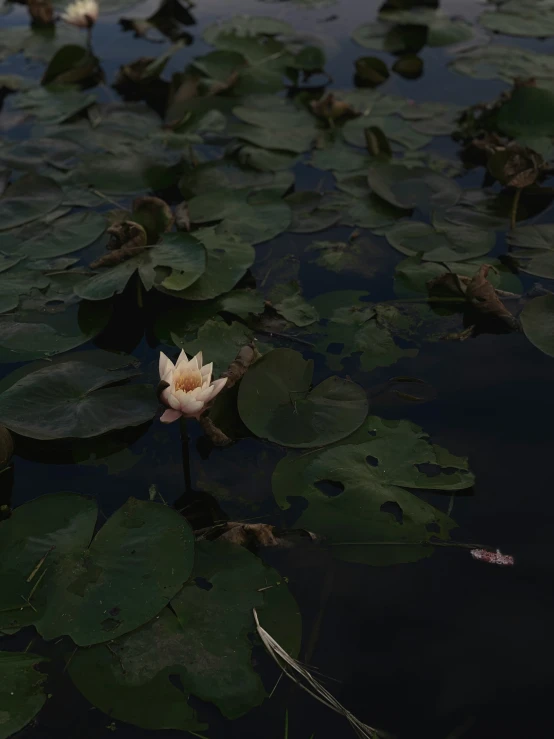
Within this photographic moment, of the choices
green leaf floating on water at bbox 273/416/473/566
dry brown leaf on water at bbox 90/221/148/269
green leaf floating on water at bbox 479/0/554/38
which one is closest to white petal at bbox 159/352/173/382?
green leaf floating on water at bbox 273/416/473/566

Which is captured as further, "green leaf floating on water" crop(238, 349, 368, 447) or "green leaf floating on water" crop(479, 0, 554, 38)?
"green leaf floating on water" crop(479, 0, 554, 38)

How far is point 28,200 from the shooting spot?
12.5ft

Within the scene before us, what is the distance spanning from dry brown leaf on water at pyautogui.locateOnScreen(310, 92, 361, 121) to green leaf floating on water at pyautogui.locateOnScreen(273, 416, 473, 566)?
2890 mm

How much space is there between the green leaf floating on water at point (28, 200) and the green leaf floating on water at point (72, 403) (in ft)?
4.61

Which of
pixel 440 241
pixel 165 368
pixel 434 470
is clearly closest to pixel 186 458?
pixel 165 368

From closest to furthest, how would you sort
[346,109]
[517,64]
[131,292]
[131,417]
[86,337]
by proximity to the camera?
[131,417], [86,337], [131,292], [346,109], [517,64]

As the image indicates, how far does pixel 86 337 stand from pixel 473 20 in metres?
5.36

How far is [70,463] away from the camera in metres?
2.48

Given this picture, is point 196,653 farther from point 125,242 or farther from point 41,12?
point 41,12

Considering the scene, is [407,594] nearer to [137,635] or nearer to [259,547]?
[259,547]

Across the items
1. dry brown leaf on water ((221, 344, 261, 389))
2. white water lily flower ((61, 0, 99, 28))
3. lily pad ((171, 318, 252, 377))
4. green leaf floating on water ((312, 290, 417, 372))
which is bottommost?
green leaf floating on water ((312, 290, 417, 372))

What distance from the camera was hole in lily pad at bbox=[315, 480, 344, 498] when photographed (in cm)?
232

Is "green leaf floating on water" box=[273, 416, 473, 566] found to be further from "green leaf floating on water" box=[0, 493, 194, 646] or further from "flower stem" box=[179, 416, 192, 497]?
"green leaf floating on water" box=[0, 493, 194, 646]

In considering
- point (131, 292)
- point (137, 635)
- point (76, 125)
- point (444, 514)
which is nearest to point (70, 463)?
point (137, 635)
